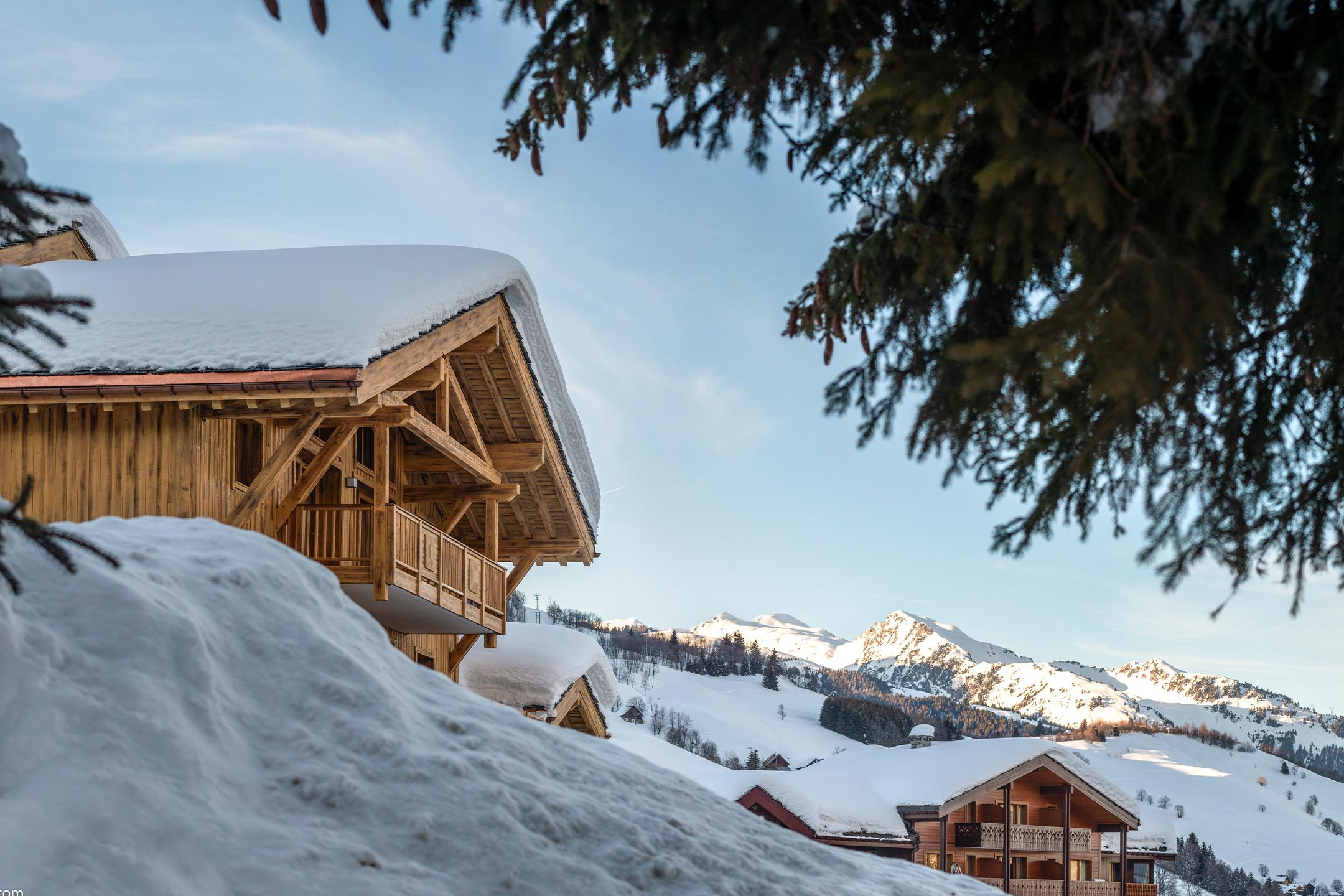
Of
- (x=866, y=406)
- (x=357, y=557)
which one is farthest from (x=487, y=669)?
(x=866, y=406)

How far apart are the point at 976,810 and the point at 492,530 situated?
22.3 m

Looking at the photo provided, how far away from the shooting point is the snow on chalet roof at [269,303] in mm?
11609

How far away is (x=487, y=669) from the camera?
19750 millimetres

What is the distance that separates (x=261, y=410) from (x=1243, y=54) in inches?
399

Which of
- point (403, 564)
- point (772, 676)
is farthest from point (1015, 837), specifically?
point (772, 676)

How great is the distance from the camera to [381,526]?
13.5 meters

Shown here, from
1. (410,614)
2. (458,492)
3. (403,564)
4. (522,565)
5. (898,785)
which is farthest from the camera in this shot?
Answer: (898,785)

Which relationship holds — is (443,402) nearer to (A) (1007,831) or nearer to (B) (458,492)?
(B) (458,492)

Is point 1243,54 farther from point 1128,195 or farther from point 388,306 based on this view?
point 388,306

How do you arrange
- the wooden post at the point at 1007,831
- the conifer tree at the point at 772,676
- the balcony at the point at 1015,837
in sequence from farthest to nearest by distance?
the conifer tree at the point at 772,676
the balcony at the point at 1015,837
the wooden post at the point at 1007,831

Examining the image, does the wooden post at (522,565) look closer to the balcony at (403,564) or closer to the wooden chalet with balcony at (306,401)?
the wooden chalet with balcony at (306,401)

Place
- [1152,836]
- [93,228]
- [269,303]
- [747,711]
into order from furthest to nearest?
[747,711] < [1152,836] < [93,228] < [269,303]

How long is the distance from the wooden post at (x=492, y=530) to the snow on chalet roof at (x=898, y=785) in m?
15.6

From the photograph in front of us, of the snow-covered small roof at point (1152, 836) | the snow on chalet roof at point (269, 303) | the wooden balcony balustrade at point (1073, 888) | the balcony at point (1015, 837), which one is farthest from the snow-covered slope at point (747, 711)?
the snow on chalet roof at point (269, 303)
